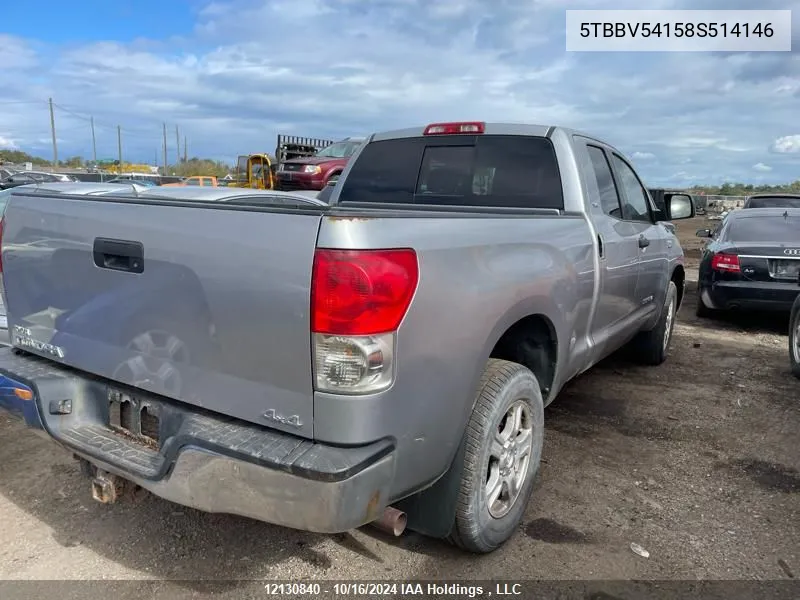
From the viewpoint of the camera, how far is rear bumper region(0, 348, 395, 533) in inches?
78.0

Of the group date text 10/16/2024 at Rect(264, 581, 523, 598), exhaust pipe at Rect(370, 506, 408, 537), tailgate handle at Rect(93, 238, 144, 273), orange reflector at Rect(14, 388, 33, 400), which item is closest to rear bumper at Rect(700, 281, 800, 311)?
date text 10/16/2024 at Rect(264, 581, 523, 598)

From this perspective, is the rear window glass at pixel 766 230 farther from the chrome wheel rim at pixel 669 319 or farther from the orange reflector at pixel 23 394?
the orange reflector at pixel 23 394

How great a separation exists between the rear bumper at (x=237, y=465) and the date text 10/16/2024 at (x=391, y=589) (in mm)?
642

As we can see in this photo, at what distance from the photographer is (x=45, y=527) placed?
304 cm

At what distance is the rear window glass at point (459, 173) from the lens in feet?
12.6

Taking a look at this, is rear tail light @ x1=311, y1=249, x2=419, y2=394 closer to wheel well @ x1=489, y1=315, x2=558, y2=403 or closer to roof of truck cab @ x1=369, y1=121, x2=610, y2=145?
wheel well @ x1=489, y1=315, x2=558, y2=403

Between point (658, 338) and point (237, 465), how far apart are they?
187 inches

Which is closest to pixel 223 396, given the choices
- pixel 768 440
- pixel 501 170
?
pixel 501 170

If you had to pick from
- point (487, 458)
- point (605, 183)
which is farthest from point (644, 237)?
point (487, 458)

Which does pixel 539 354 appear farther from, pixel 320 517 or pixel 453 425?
A: pixel 320 517

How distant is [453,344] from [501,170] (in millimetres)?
1986

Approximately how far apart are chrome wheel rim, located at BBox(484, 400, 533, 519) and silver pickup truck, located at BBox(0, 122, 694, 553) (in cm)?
1

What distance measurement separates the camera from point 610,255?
3869mm

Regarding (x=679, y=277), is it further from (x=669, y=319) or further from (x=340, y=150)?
(x=340, y=150)
